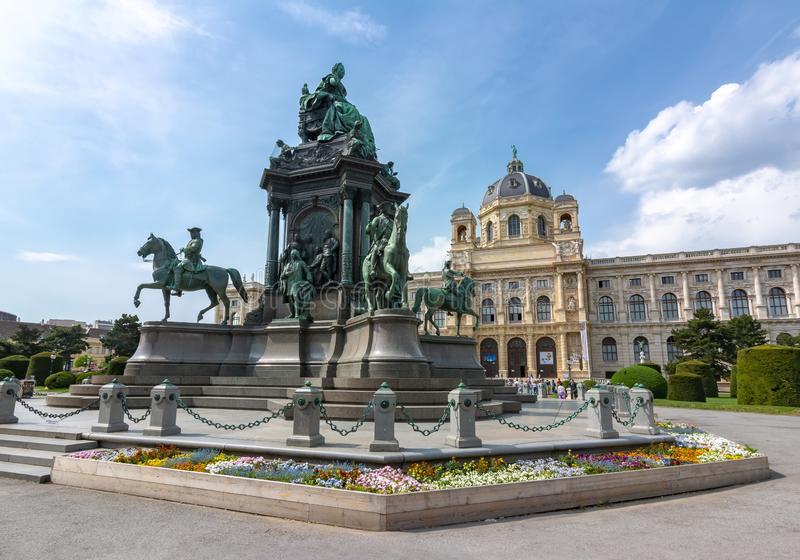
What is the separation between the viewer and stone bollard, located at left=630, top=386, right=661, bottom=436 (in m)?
9.63

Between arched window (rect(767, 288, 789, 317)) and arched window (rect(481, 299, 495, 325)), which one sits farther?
arched window (rect(481, 299, 495, 325))

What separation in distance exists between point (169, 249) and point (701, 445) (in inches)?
661

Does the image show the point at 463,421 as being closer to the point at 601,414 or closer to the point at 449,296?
the point at 601,414

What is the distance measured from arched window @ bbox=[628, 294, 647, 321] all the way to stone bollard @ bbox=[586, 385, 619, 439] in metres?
78.9

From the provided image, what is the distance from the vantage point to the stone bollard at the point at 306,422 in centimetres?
736

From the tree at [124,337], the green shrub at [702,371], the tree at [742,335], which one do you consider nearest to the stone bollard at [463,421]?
→ the green shrub at [702,371]

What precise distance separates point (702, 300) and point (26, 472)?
87818mm

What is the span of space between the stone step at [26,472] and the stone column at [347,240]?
970 centimetres

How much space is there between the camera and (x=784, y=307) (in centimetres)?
7231

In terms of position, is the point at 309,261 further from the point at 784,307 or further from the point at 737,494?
the point at 784,307

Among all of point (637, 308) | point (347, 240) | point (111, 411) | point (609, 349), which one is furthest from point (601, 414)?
point (637, 308)

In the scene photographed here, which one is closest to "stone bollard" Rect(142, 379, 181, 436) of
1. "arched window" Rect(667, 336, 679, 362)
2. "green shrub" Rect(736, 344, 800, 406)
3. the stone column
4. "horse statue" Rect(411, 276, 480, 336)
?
the stone column

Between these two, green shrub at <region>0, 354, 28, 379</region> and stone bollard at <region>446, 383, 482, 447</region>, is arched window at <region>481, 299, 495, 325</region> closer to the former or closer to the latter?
green shrub at <region>0, 354, 28, 379</region>

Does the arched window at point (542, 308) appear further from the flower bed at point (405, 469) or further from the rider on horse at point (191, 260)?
the flower bed at point (405, 469)
